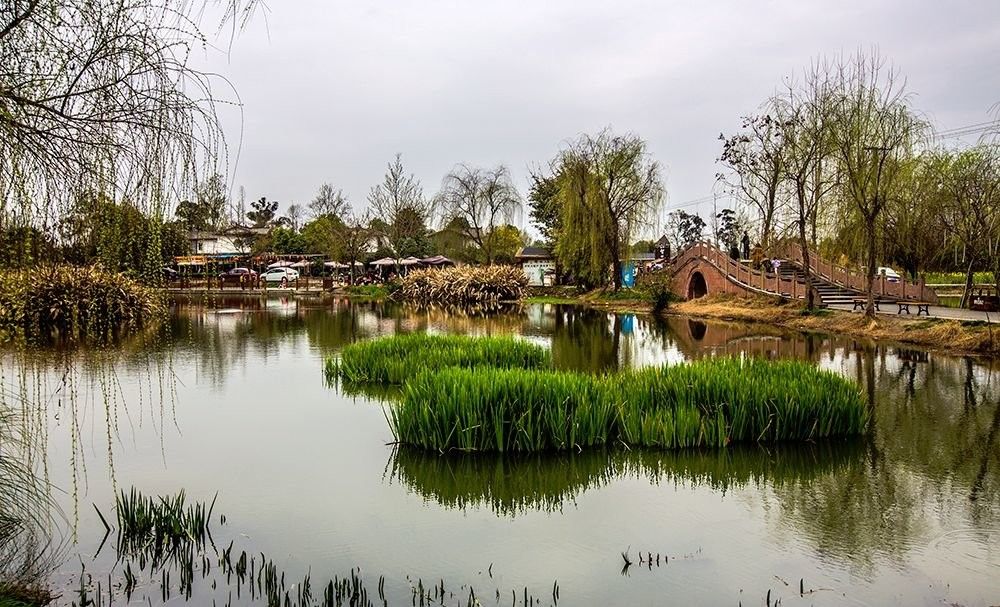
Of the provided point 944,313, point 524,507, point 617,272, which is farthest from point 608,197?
point 524,507

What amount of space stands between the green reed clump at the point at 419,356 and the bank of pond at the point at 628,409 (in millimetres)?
3455

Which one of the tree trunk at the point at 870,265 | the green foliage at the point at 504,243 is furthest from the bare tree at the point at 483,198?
the tree trunk at the point at 870,265

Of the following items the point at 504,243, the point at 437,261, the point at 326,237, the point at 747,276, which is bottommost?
the point at 747,276

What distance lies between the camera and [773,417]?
979cm

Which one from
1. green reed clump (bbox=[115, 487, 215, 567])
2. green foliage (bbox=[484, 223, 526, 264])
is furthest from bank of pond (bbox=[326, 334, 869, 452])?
green foliage (bbox=[484, 223, 526, 264])

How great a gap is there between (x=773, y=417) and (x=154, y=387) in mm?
11321

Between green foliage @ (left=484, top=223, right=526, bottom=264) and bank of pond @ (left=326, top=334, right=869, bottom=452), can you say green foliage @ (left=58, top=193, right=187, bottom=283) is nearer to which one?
bank of pond @ (left=326, top=334, right=869, bottom=452)

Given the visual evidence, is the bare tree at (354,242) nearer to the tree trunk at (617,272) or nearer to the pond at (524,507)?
the tree trunk at (617,272)

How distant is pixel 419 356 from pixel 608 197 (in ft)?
95.7

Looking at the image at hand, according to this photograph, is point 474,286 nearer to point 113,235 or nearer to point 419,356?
point 419,356

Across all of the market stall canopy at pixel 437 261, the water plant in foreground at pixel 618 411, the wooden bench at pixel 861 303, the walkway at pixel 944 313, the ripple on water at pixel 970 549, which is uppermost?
the market stall canopy at pixel 437 261

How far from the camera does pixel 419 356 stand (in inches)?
578

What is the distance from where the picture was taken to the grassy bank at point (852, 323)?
1894cm

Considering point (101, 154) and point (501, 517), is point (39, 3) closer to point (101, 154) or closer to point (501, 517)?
point (101, 154)
